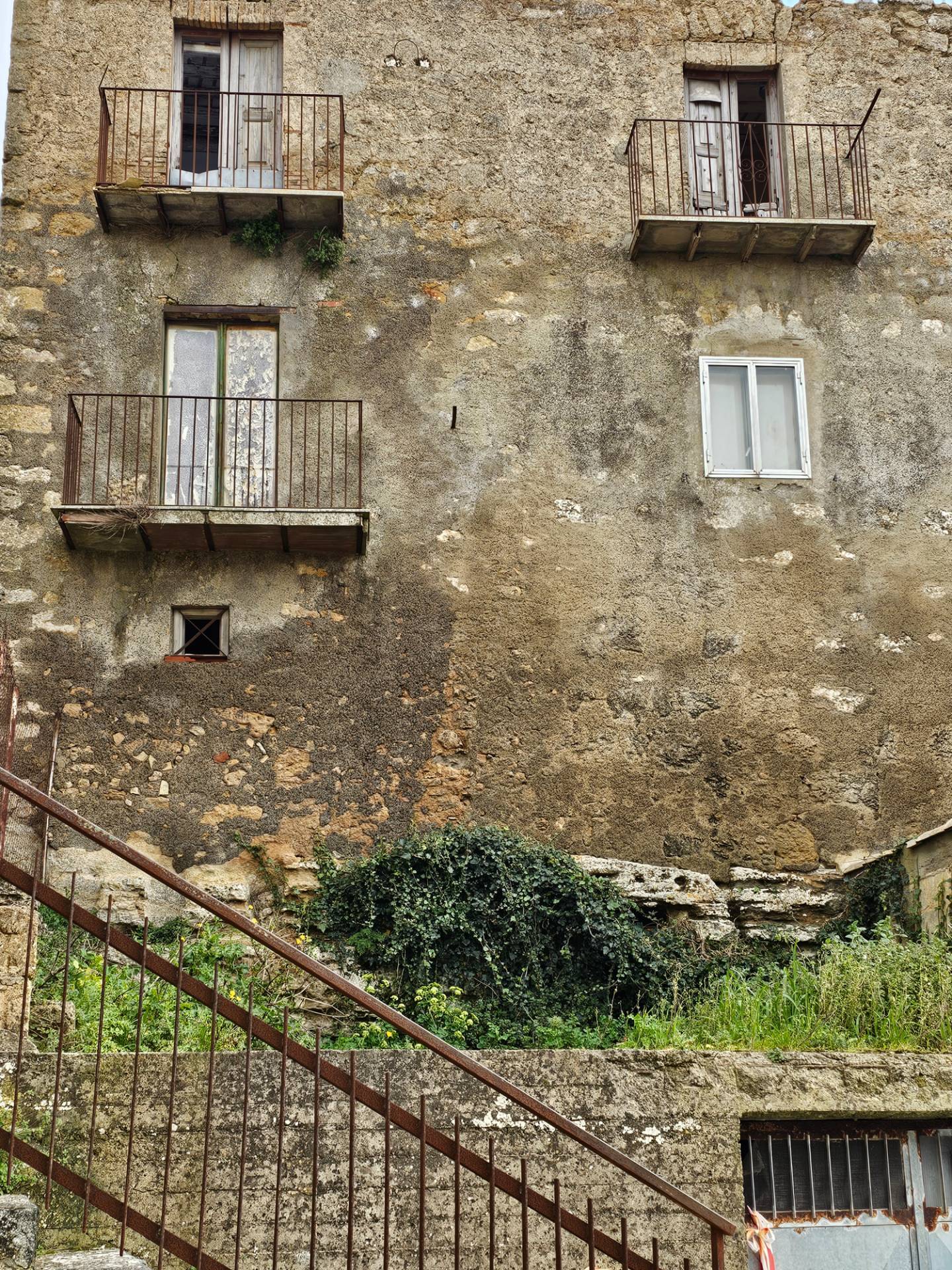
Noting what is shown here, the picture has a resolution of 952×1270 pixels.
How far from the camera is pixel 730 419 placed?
1305 centimetres

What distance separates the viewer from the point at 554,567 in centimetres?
1252

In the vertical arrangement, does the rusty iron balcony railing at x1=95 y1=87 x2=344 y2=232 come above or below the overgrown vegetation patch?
above

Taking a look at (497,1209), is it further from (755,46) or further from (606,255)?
(755,46)

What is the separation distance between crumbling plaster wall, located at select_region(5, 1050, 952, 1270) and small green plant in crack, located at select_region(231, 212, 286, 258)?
801 centimetres

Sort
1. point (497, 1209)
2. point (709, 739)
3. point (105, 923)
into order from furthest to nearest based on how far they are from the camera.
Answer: point (709, 739), point (497, 1209), point (105, 923)

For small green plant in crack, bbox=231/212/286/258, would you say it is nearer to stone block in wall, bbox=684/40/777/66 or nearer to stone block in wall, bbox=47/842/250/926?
stone block in wall, bbox=684/40/777/66

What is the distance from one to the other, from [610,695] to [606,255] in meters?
4.11

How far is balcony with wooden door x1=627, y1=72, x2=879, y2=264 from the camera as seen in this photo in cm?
1317

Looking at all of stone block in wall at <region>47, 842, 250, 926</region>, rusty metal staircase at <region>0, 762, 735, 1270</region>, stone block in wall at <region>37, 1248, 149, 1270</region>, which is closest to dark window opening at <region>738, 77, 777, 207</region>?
stone block in wall at <region>47, 842, 250, 926</region>

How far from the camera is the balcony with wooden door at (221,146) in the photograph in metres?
12.7

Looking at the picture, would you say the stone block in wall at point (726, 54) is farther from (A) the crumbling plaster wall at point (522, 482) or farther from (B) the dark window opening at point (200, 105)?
(B) the dark window opening at point (200, 105)

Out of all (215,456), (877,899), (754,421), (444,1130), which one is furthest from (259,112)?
(444,1130)

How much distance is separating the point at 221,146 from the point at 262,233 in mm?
1118

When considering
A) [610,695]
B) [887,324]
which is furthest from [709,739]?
[887,324]
